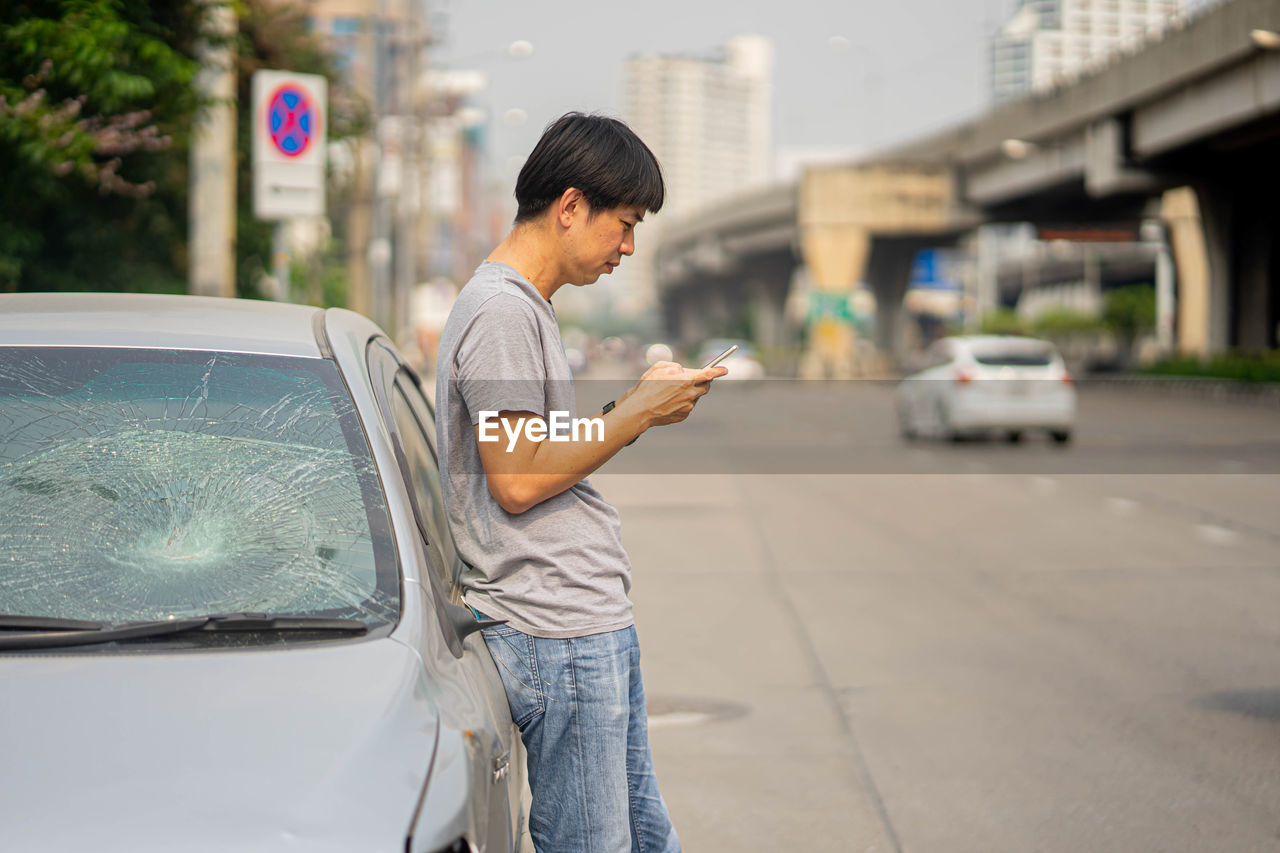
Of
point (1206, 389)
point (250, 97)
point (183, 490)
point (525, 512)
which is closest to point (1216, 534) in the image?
point (250, 97)

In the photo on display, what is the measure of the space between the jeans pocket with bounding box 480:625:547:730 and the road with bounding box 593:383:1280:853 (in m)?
2.06

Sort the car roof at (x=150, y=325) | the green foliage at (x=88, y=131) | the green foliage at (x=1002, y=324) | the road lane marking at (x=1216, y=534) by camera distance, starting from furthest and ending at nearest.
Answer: the green foliage at (x=1002, y=324) < the road lane marking at (x=1216, y=534) < the green foliage at (x=88, y=131) < the car roof at (x=150, y=325)

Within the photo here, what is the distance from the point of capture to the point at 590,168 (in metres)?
2.83

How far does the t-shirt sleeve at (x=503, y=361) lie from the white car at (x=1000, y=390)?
21.6 meters

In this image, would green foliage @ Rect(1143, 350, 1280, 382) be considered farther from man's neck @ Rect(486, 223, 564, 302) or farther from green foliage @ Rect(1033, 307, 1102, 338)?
green foliage @ Rect(1033, 307, 1102, 338)

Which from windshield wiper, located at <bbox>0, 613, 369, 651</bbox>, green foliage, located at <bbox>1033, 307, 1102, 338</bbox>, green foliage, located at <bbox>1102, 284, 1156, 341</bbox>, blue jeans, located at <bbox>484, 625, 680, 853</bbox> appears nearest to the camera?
windshield wiper, located at <bbox>0, 613, 369, 651</bbox>

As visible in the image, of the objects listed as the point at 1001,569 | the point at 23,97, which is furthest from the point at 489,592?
the point at 1001,569

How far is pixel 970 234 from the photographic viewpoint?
64625mm

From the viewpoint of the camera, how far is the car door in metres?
2.62

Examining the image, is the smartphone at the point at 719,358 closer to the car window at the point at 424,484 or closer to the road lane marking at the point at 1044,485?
the car window at the point at 424,484

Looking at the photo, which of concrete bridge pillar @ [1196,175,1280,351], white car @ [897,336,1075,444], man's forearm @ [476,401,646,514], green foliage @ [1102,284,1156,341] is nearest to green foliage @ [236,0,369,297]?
white car @ [897,336,1075,444]

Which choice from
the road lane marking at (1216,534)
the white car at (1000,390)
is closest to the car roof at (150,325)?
the road lane marking at (1216,534)

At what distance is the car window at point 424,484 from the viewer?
324cm

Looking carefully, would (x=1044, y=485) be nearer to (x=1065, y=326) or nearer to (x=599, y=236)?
(x=599, y=236)
